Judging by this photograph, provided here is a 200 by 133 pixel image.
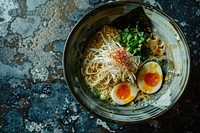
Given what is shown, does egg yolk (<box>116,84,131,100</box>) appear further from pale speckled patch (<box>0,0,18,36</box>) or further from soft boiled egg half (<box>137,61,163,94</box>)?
pale speckled patch (<box>0,0,18,36</box>)

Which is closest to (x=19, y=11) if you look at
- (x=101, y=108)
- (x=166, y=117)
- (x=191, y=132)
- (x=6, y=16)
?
(x=6, y=16)

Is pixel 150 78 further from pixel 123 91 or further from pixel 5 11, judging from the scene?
pixel 5 11

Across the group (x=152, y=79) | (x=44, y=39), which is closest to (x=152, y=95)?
(x=152, y=79)

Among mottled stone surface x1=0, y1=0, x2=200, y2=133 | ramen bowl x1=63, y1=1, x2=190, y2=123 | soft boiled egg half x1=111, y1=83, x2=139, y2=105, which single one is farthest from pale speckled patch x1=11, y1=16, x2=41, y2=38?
soft boiled egg half x1=111, y1=83, x2=139, y2=105

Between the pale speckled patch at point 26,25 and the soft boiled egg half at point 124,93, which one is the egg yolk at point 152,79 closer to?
the soft boiled egg half at point 124,93

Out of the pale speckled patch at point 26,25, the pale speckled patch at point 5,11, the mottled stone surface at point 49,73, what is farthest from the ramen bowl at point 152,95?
the pale speckled patch at point 5,11
